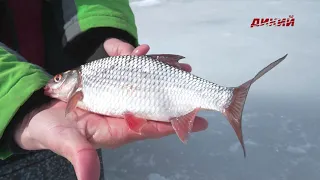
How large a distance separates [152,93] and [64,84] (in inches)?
24.3

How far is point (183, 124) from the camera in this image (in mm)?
2303

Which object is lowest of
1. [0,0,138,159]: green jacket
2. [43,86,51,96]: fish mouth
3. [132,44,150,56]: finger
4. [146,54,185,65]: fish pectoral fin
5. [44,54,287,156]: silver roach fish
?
[44,54,287,156]: silver roach fish

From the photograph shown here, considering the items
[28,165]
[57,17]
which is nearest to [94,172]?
[28,165]

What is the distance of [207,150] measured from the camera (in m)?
8.64

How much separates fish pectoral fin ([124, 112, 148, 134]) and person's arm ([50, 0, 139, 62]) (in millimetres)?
765

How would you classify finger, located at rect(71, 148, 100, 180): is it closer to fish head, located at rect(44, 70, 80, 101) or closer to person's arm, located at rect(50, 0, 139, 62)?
fish head, located at rect(44, 70, 80, 101)

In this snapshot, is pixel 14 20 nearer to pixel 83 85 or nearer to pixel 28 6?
pixel 28 6

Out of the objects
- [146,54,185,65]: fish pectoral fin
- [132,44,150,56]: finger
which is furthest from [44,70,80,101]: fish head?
[146,54,185,65]: fish pectoral fin

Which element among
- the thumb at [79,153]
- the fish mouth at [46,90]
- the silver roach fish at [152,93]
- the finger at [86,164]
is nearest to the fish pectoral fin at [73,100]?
the silver roach fish at [152,93]

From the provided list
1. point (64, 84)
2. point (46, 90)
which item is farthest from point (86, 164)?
point (64, 84)

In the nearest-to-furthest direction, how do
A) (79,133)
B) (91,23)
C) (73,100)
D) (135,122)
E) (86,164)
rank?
1. (86,164)
2. (79,133)
3. (135,122)
4. (73,100)
5. (91,23)

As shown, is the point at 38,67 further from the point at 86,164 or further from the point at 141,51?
the point at 86,164

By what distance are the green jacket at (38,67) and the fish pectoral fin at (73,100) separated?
20 cm

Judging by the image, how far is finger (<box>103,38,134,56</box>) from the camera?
2.64m
